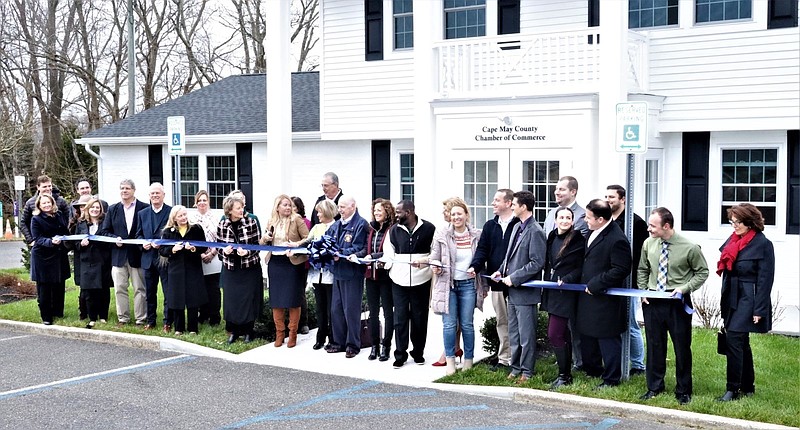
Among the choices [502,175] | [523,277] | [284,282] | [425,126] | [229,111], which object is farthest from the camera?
[229,111]

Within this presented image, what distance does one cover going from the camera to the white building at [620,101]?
14820 mm

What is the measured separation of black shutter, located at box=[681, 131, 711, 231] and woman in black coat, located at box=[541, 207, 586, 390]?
23.7ft

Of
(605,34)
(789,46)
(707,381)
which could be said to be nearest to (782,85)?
(789,46)

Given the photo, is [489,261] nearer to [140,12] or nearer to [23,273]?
[23,273]

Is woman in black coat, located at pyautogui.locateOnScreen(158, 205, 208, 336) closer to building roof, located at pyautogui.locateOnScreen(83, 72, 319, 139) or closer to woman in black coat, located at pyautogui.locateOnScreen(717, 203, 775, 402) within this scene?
woman in black coat, located at pyautogui.locateOnScreen(717, 203, 775, 402)


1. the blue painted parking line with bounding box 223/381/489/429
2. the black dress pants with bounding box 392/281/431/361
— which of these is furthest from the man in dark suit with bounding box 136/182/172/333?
the blue painted parking line with bounding box 223/381/489/429

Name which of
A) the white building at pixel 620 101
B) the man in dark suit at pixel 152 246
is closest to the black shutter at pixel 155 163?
the white building at pixel 620 101

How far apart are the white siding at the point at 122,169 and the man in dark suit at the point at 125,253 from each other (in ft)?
35.7

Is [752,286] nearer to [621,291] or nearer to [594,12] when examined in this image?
[621,291]

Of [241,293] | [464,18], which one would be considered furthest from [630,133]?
[464,18]

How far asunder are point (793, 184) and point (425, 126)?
19.6 feet

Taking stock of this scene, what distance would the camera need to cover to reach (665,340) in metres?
8.77

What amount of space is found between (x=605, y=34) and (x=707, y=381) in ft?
21.0

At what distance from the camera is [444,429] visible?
823cm
